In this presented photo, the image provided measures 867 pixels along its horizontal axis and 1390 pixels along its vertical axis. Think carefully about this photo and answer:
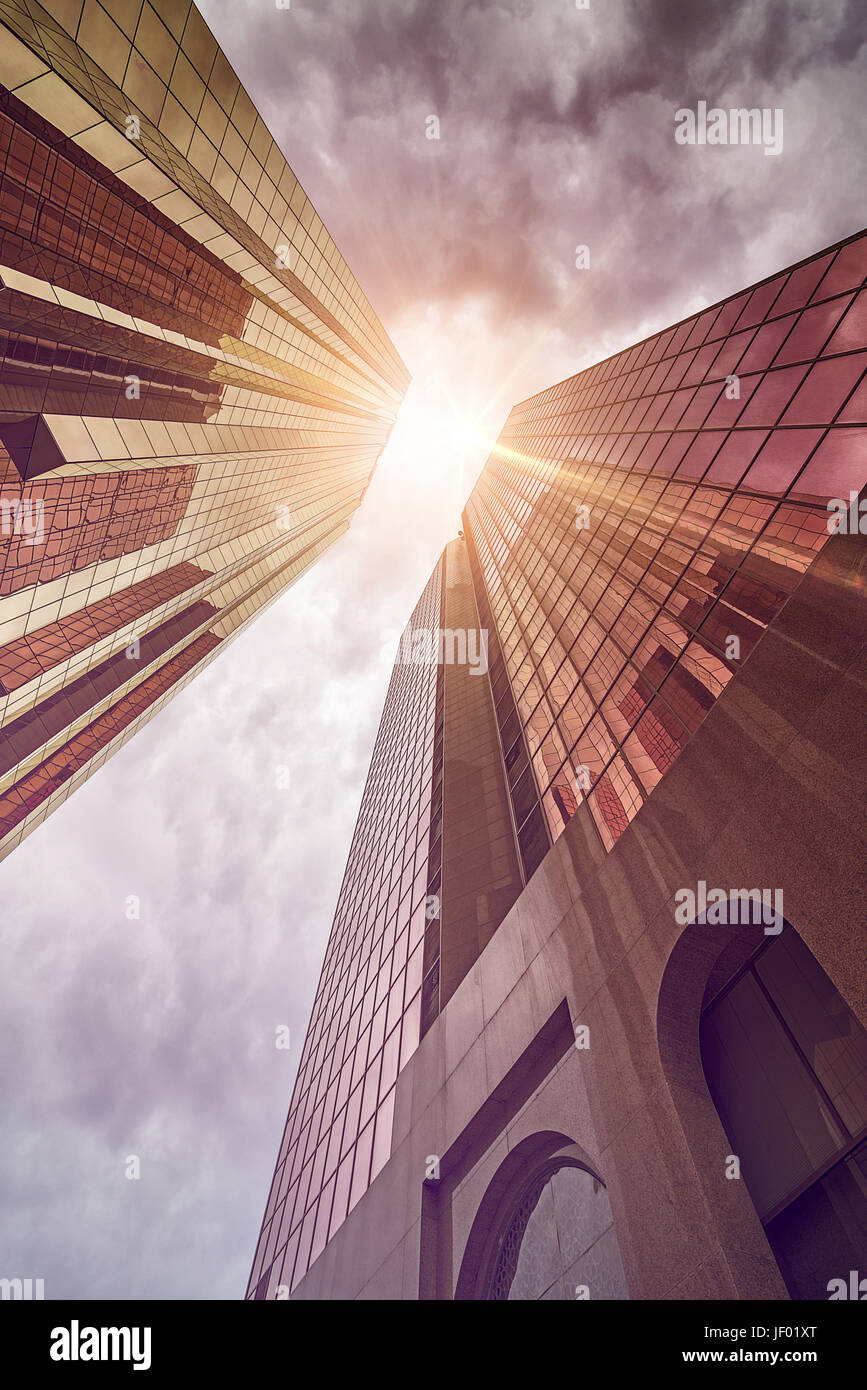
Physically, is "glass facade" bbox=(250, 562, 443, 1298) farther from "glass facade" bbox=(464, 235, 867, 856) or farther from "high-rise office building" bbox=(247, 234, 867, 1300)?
"glass facade" bbox=(464, 235, 867, 856)

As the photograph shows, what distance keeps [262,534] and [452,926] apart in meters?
38.9

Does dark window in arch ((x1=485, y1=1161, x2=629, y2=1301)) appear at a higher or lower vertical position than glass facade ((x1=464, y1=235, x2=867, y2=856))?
lower

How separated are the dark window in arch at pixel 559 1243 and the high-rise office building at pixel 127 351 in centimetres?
2593

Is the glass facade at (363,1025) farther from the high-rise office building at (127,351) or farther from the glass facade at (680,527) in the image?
the high-rise office building at (127,351)

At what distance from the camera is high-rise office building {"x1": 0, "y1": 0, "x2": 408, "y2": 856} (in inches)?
766

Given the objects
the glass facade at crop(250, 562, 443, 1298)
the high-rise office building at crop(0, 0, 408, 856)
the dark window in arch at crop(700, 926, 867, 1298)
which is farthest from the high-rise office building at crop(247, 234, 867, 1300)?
the high-rise office building at crop(0, 0, 408, 856)

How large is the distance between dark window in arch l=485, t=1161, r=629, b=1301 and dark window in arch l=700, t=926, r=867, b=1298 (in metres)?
3.10

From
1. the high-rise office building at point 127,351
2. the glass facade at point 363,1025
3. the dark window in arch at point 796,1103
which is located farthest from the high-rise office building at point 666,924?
the high-rise office building at point 127,351

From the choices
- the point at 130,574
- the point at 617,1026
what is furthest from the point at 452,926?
the point at 130,574

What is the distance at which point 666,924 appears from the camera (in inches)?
442

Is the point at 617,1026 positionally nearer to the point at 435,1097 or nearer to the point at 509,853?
the point at 435,1097

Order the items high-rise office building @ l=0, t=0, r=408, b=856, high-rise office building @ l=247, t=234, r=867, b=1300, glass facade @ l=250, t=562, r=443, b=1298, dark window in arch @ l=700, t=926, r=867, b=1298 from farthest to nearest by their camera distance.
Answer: glass facade @ l=250, t=562, r=443, b=1298 → high-rise office building @ l=0, t=0, r=408, b=856 → high-rise office building @ l=247, t=234, r=867, b=1300 → dark window in arch @ l=700, t=926, r=867, b=1298

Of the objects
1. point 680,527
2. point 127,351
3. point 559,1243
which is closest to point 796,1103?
point 559,1243

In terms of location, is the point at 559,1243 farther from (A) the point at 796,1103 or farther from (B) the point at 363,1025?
(B) the point at 363,1025
